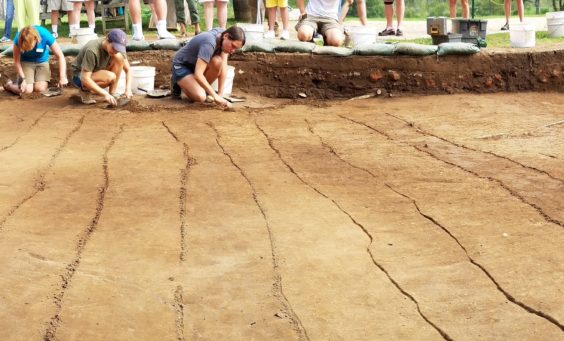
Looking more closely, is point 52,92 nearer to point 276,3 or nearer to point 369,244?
point 276,3

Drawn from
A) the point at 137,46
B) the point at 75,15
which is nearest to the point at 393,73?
the point at 137,46

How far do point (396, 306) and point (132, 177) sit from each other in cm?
285

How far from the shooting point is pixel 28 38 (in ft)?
30.9

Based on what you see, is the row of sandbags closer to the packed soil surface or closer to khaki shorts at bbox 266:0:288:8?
khaki shorts at bbox 266:0:288:8

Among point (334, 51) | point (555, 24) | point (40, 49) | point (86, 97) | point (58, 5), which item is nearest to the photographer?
point (86, 97)

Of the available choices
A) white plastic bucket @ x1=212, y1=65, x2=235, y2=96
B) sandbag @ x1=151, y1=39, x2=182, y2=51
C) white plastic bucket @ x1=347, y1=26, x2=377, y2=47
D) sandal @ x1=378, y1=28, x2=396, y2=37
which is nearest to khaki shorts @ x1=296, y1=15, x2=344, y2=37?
white plastic bucket @ x1=347, y1=26, x2=377, y2=47

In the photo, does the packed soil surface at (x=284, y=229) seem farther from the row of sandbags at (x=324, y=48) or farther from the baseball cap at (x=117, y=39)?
the row of sandbags at (x=324, y=48)

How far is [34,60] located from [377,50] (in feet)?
12.4

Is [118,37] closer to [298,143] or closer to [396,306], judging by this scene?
[298,143]

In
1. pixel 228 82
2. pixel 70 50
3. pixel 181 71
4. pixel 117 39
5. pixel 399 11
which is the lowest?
pixel 228 82

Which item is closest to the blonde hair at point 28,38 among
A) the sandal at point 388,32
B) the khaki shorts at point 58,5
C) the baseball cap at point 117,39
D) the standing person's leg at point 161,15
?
the baseball cap at point 117,39

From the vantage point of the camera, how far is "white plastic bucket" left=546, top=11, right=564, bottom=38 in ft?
37.3

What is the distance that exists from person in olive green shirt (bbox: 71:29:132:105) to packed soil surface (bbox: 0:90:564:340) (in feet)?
2.71

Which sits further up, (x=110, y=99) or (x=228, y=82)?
(x=228, y=82)
